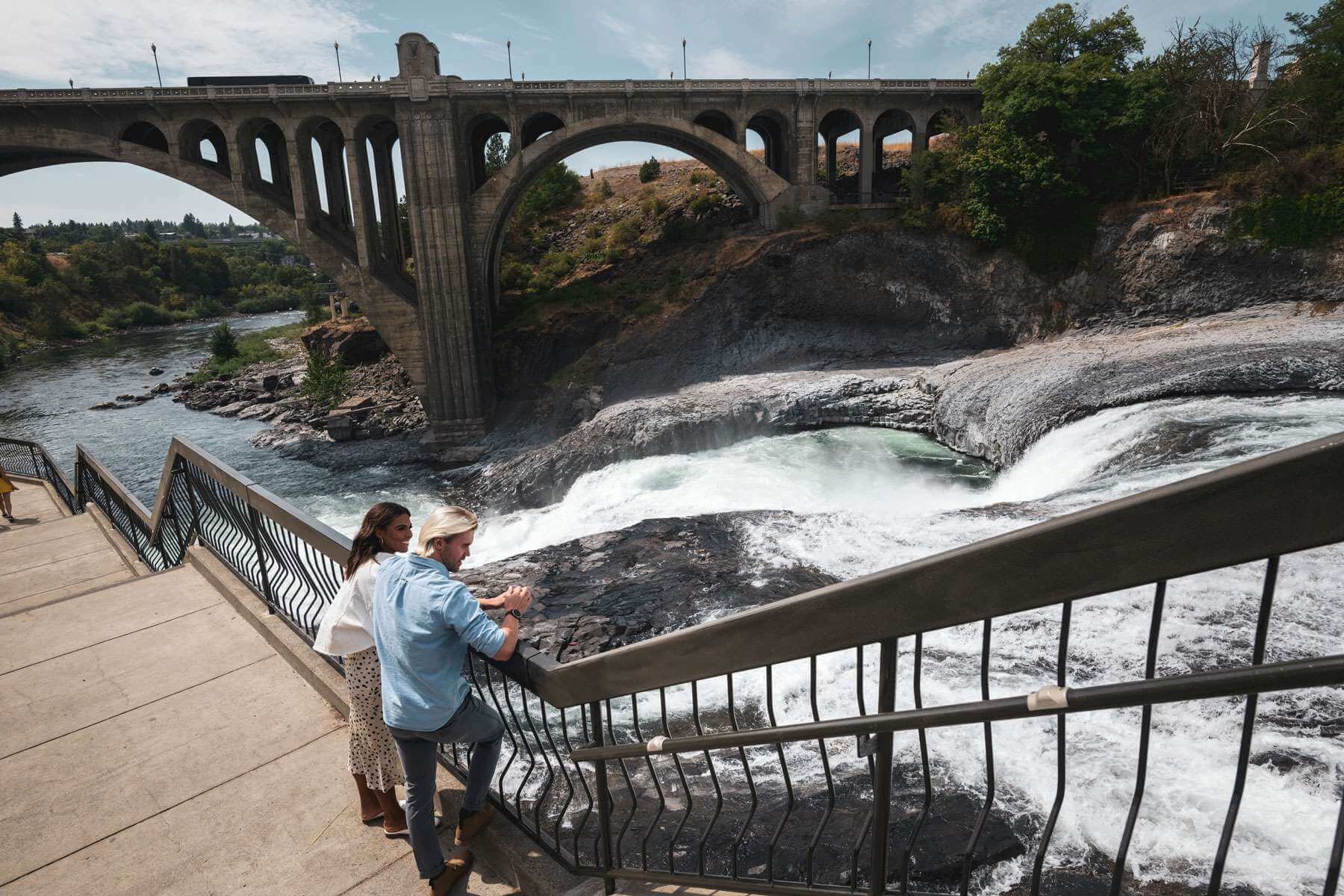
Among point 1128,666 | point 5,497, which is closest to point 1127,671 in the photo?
point 1128,666

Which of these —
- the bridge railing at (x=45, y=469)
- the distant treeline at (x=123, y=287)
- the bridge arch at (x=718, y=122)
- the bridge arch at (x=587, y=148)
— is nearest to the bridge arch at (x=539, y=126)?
the bridge arch at (x=587, y=148)

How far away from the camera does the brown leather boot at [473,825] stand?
3.35 m

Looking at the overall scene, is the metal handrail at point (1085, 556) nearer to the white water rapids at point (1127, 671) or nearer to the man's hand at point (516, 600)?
the white water rapids at point (1127, 671)

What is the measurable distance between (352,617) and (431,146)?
24.8m

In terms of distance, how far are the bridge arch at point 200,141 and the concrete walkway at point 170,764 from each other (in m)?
24.7

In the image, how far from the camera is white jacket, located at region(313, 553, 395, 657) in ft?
10.9

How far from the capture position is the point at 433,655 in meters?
2.90

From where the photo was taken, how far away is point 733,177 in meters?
29.5

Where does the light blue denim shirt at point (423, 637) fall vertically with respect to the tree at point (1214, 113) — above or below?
below

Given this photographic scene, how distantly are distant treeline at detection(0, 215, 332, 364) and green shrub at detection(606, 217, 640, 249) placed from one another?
29893mm

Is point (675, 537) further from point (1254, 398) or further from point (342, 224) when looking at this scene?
point (342, 224)

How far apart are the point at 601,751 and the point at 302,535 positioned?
2.31 metres

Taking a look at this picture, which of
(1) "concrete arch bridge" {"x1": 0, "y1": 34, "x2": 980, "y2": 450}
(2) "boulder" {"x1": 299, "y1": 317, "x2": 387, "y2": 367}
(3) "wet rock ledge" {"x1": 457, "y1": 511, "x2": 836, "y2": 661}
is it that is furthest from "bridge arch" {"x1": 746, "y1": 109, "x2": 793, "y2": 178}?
(3) "wet rock ledge" {"x1": 457, "y1": 511, "x2": 836, "y2": 661}

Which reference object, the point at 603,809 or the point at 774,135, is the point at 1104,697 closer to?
the point at 603,809
